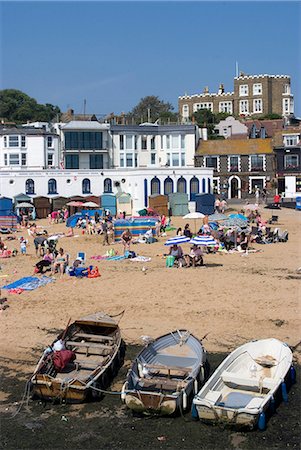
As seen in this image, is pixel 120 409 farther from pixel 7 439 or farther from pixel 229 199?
pixel 229 199

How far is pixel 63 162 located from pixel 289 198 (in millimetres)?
22555

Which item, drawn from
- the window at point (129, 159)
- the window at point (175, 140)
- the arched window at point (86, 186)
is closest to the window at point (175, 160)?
the window at point (175, 140)

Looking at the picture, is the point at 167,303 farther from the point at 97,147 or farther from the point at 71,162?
the point at 97,147

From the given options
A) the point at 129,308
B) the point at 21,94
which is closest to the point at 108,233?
the point at 129,308

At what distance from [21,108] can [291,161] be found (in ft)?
164

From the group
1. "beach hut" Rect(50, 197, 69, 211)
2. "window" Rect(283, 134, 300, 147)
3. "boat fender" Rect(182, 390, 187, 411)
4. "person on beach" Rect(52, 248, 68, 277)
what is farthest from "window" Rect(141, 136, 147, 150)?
"boat fender" Rect(182, 390, 187, 411)

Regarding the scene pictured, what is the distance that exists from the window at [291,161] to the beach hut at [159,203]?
16.9 meters

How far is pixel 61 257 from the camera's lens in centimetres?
2650

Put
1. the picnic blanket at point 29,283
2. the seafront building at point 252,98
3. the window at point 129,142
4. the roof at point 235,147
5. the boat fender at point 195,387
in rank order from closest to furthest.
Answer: the boat fender at point 195,387
the picnic blanket at point 29,283
the roof at point 235,147
the window at point 129,142
the seafront building at point 252,98

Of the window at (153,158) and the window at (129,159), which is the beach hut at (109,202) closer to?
the window at (129,159)

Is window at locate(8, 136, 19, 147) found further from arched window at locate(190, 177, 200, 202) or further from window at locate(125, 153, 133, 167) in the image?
arched window at locate(190, 177, 200, 202)

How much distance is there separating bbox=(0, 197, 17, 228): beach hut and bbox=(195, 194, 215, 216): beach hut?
14.7m

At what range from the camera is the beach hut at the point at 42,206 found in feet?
165

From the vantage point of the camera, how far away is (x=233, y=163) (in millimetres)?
61688
